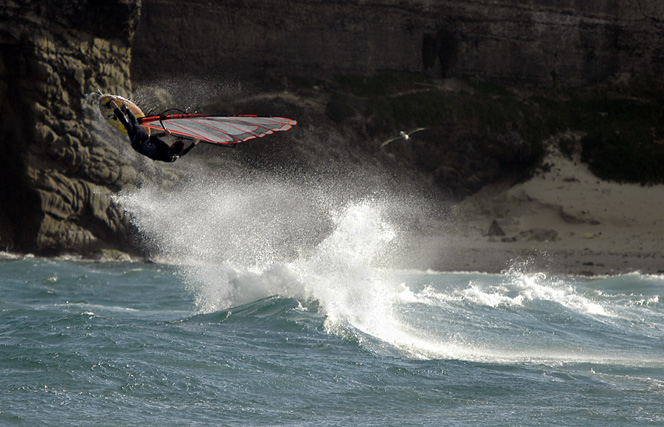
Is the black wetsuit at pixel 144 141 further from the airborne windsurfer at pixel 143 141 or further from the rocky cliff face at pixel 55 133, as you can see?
the rocky cliff face at pixel 55 133

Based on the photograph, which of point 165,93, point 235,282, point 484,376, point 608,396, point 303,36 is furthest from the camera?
point 303,36

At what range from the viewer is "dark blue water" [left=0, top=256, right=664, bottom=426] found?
7.34m

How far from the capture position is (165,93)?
1166 inches

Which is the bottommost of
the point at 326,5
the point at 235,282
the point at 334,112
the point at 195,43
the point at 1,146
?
the point at 235,282

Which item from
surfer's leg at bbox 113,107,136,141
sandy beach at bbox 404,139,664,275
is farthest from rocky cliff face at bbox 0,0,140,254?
surfer's leg at bbox 113,107,136,141

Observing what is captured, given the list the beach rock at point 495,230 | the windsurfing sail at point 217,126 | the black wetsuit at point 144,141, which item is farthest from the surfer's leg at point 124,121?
the beach rock at point 495,230

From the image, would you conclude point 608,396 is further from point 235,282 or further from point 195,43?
point 195,43

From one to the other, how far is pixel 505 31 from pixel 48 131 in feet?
70.8

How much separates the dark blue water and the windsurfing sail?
2660mm

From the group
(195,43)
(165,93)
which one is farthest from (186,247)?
(195,43)

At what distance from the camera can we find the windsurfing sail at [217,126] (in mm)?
8359

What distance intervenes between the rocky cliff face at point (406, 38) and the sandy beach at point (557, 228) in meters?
6.11

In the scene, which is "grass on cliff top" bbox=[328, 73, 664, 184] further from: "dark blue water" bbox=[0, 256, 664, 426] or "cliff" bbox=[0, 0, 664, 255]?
"dark blue water" bbox=[0, 256, 664, 426]

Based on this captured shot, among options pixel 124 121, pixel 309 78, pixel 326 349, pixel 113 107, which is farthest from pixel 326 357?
pixel 309 78
